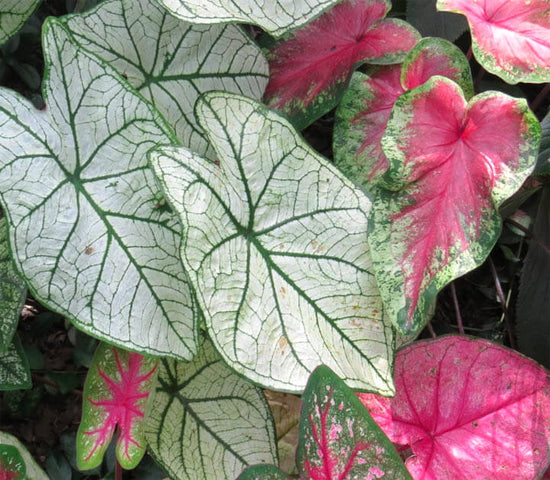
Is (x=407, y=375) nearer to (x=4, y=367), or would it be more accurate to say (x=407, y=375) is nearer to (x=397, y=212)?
(x=397, y=212)

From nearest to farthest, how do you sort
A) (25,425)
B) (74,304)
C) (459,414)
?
(74,304), (459,414), (25,425)

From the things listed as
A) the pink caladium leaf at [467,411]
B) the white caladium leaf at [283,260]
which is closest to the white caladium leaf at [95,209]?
the white caladium leaf at [283,260]

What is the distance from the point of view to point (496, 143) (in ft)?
3.58

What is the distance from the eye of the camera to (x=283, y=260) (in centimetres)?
108

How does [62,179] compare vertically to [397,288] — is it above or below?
above

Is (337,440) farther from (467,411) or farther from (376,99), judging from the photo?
(376,99)

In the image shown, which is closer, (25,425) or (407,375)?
(407,375)

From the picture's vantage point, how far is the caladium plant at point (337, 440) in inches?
36.9

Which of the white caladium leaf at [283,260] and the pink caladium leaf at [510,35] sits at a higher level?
the pink caladium leaf at [510,35]

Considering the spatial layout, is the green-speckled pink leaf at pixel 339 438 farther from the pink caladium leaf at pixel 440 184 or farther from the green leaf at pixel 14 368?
the green leaf at pixel 14 368

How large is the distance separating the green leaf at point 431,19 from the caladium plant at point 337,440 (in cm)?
91

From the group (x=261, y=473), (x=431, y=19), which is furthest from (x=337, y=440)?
(x=431, y=19)

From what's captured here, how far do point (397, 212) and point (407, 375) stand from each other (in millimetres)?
323

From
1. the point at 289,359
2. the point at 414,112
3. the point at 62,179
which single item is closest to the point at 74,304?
the point at 62,179
